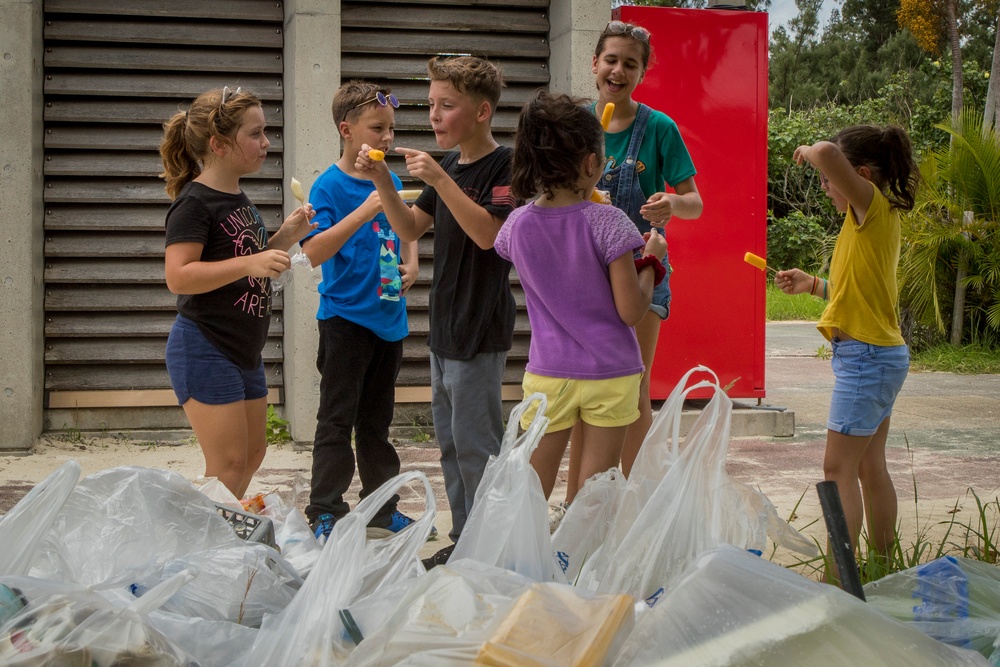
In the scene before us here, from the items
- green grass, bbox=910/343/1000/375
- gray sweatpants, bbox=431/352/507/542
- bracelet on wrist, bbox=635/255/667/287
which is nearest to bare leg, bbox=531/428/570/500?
gray sweatpants, bbox=431/352/507/542

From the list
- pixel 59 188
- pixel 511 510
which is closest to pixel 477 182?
pixel 511 510

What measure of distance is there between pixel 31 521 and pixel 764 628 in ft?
4.63

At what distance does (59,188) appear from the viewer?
19.4ft

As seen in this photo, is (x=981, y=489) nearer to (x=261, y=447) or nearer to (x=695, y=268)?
(x=695, y=268)

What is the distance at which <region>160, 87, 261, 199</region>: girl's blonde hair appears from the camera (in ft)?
10.7

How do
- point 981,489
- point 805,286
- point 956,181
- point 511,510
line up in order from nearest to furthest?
point 511,510 → point 805,286 → point 981,489 → point 956,181

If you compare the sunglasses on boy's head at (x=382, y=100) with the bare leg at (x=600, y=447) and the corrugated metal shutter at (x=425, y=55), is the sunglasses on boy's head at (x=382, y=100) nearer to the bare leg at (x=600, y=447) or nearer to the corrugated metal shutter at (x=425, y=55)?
the bare leg at (x=600, y=447)

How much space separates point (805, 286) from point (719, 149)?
3105 mm

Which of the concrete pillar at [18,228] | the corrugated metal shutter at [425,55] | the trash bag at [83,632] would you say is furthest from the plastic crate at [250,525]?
the concrete pillar at [18,228]

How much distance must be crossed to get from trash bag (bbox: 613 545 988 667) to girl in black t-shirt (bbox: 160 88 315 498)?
1.80 m

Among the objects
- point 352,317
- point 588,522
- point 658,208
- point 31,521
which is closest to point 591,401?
point 588,522

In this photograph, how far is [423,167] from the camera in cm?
298

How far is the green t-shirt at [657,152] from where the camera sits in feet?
11.7

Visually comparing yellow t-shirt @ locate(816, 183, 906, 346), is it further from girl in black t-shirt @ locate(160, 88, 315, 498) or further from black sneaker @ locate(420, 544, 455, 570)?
girl in black t-shirt @ locate(160, 88, 315, 498)
